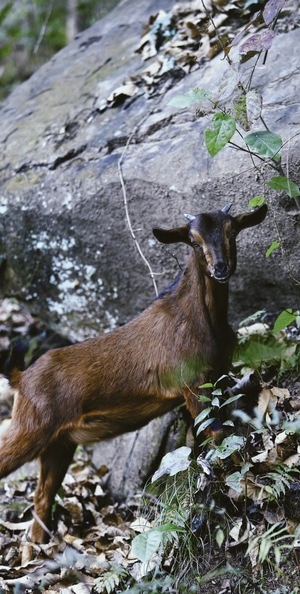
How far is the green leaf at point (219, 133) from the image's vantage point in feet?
14.1

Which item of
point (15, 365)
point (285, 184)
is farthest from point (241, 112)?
point (15, 365)

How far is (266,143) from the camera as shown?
4383mm

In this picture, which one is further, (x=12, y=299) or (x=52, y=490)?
(x=12, y=299)

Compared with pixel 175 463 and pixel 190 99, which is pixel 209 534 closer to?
pixel 175 463

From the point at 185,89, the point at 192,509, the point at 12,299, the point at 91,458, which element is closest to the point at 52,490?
the point at 91,458

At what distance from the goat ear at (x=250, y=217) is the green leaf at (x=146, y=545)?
6.22ft

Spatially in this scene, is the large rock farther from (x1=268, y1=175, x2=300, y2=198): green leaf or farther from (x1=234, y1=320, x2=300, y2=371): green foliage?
(x1=268, y1=175, x2=300, y2=198): green leaf

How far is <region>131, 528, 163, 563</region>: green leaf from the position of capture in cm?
381

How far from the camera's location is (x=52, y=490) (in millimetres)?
5449

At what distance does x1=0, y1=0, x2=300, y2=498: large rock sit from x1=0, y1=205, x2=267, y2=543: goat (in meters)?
0.80

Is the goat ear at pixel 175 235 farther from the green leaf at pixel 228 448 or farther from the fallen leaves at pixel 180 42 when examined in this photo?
the fallen leaves at pixel 180 42

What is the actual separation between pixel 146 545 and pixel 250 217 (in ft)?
6.75

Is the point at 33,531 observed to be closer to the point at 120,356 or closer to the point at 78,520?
the point at 78,520

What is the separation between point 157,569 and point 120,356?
1.55m
